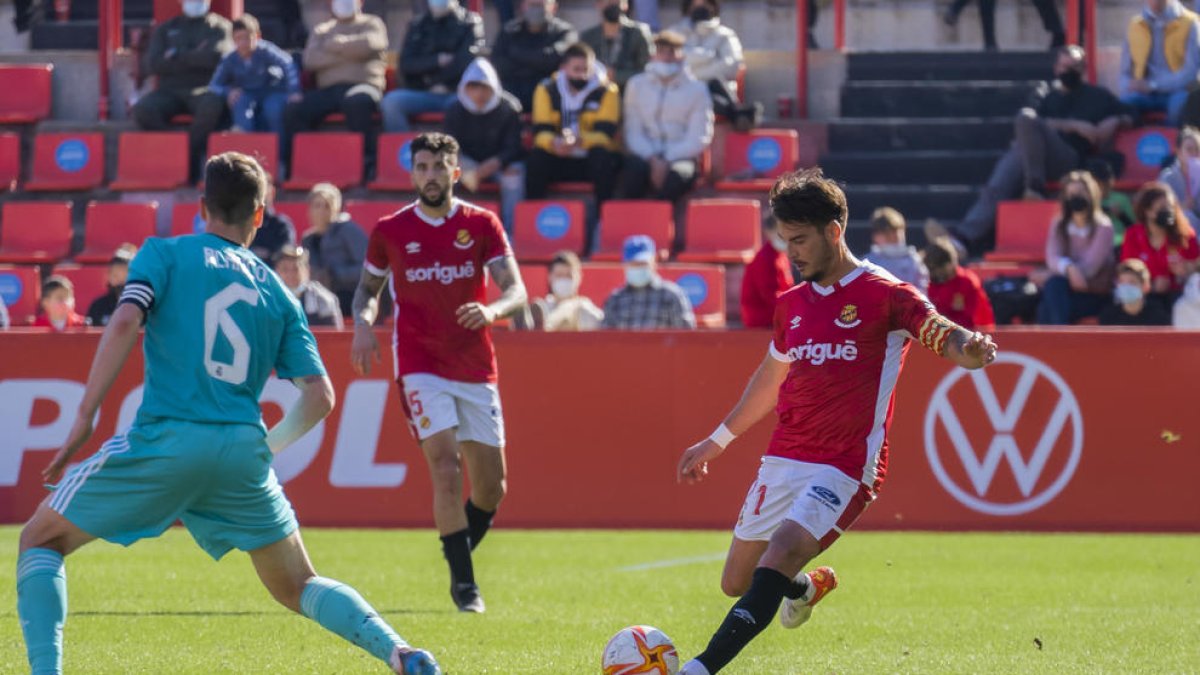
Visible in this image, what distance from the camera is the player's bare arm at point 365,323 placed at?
9.52 m

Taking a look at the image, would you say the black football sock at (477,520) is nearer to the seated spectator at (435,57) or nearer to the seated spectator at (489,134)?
the seated spectator at (489,134)

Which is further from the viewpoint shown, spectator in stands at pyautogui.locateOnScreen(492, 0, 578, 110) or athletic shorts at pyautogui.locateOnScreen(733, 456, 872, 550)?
spectator in stands at pyautogui.locateOnScreen(492, 0, 578, 110)

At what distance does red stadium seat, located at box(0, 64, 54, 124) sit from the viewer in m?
21.1

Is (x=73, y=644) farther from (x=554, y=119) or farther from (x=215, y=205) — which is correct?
(x=554, y=119)

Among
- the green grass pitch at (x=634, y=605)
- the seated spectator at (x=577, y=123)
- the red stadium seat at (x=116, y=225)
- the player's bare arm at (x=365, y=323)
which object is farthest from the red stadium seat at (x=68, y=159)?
the player's bare arm at (x=365, y=323)

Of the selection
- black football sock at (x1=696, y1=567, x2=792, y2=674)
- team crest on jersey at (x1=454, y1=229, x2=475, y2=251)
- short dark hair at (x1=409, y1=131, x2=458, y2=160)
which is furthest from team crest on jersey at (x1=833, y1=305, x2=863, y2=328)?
team crest on jersey at (x1=454, y1=229, x2=475, y2=251)

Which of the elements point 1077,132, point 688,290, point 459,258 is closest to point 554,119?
point 688,290

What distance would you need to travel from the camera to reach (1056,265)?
16312mm

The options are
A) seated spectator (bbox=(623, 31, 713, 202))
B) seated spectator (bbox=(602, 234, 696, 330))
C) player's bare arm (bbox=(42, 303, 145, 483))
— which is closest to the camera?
player's bare arm (bbox=(42, 303, 145, 483))

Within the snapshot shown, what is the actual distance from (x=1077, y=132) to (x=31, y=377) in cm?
980

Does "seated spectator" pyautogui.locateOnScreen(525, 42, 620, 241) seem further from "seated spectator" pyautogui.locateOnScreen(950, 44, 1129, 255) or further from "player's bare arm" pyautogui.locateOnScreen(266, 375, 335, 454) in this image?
"player's bare arm" pyautogui.locateOnScreen(266, 375, 335, 454)

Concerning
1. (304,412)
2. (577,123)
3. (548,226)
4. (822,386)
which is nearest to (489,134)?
(577,123)

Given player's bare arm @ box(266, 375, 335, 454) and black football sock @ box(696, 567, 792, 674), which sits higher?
player's bare arm @ box(266, 375, 335, 454)

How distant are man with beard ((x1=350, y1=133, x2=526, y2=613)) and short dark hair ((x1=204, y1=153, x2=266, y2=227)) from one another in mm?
3359
